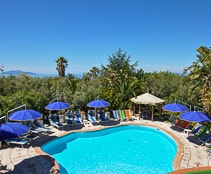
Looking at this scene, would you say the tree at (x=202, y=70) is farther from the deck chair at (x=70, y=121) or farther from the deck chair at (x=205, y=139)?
the deck chair at (x=70, y=121)

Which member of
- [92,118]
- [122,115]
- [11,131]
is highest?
[11,131]

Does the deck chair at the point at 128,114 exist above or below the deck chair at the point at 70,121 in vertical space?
above

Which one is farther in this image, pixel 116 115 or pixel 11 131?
pixel 116 115

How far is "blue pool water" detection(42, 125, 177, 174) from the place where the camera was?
9.55 m

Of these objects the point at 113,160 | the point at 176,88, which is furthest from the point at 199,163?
the point at 176,88

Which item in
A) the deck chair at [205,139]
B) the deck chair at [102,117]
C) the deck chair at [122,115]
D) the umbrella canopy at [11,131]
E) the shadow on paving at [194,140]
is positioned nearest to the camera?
the umbrella canopy at [11,131]

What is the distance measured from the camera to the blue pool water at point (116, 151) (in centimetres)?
955

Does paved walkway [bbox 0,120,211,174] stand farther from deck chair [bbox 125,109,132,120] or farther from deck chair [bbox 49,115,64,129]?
deck chair [bbox 125,109,132,120]

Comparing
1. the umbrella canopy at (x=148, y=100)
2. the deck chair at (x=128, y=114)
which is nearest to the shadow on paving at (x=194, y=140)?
the umbrella canopy at (x=148, y=100)

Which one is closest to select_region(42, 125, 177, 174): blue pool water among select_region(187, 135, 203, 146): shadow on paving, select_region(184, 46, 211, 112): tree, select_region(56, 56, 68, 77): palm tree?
select_region(187, 135, 203, 146): shadow on paving

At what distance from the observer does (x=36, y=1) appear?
16547 millimetres

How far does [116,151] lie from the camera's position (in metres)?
11.8

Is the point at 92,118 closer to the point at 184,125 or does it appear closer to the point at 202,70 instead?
the point at 184,125

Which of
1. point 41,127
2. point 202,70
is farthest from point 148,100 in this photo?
point 41,127
